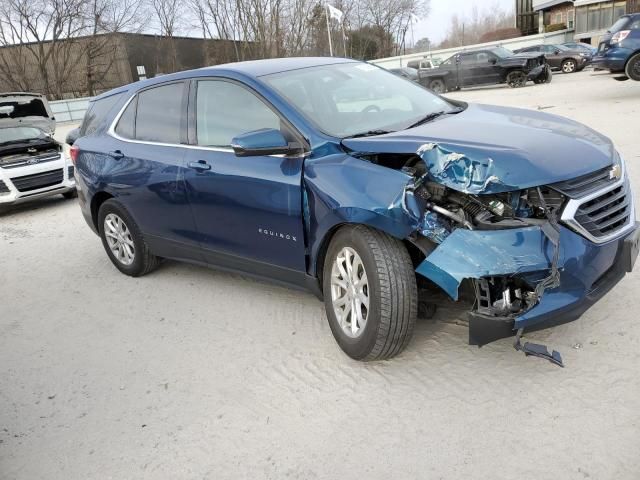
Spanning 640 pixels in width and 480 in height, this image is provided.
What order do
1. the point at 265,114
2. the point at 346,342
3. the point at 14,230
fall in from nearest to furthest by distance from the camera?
the point at 346,342 → the point at 265,114 → the point at 14,230

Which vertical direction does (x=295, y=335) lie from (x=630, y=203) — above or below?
below

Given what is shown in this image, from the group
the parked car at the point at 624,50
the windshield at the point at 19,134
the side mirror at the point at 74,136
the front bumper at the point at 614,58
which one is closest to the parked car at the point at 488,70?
the parked car at the point at 624,50

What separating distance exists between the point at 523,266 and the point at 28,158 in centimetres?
892

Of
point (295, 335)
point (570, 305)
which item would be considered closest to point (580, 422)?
point (570, 305)

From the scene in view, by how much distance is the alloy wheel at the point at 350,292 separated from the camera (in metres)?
3.12

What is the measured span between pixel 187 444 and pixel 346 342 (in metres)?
1.05

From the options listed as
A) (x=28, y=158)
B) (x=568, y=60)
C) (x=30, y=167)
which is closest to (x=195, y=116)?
(x=30, y=167)

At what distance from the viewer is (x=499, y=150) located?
2.70 m

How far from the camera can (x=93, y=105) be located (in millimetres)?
5656

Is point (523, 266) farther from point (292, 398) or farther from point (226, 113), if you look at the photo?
point (226, 113)

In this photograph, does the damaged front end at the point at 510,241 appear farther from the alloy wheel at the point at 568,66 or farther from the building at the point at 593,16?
the building at the point at 593,16

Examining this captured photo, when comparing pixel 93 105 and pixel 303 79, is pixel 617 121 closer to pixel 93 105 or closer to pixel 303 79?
pixel 303 79

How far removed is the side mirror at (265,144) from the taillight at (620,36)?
1178 centimetres

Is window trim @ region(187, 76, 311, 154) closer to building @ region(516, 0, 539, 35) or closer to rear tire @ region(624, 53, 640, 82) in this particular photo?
rear tire @ region(624, 53, 640, 82)
